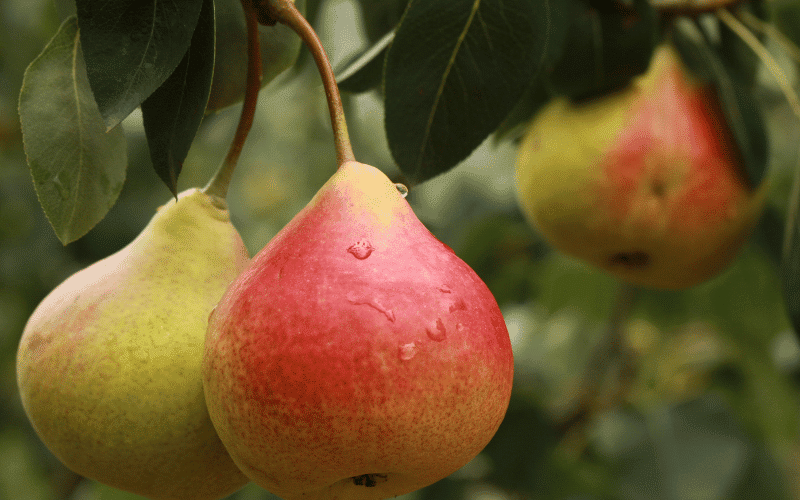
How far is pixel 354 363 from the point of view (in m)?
0.49

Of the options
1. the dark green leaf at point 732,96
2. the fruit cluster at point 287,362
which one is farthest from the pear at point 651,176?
the fruit cluster at point 287,362

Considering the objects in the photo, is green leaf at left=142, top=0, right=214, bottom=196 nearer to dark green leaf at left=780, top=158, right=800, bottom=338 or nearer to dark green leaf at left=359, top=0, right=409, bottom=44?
dark green leaf at left=359, top=0, right=409, bottom=44

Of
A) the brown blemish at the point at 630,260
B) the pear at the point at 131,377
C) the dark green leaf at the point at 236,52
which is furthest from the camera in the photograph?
the brown blemish at the point at 630,260

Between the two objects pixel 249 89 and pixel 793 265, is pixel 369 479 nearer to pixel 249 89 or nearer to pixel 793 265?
pixel 249 89

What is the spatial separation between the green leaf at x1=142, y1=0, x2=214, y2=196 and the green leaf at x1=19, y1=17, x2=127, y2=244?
12cm

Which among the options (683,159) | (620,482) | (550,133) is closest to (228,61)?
(550,133)

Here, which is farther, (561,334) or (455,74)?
(561,334)

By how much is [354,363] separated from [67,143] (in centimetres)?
42

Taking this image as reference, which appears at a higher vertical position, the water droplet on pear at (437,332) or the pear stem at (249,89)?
the pear stem at (249,89)

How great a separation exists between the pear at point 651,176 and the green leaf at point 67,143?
0.65m

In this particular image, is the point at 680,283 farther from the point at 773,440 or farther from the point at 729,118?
the point at 773,440

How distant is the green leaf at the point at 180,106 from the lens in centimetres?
63

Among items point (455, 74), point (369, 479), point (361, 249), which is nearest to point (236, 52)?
point (455, 74)

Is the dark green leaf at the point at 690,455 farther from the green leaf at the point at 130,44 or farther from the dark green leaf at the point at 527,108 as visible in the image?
the green leaf at the point at 130,44
